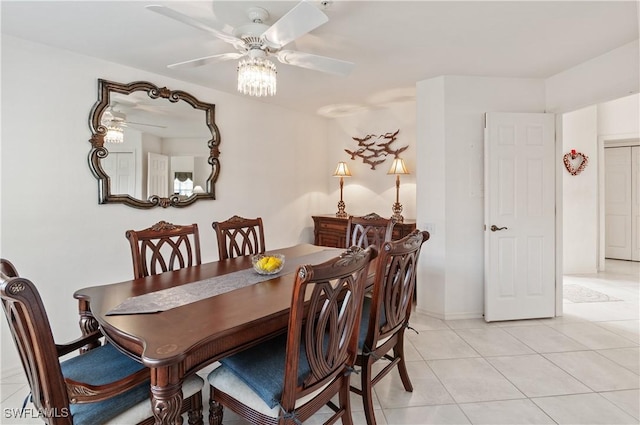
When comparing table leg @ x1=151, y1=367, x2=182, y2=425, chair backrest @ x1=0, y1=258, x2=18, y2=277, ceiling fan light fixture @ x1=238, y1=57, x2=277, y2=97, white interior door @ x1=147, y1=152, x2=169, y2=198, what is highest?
ceiling fan light fixture @ x1=238, y1=57, x2=277, y2=97

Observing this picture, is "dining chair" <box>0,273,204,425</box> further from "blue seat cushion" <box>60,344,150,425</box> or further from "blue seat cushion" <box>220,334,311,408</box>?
"blue seat cushion" <box>220,334,311,408</box>

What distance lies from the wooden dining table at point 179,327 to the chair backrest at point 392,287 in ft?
1.61

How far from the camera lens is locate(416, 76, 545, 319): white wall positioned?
3266 mm

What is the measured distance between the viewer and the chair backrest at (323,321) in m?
1.21

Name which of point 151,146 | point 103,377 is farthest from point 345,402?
point 151,146

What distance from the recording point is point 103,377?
1354 mm

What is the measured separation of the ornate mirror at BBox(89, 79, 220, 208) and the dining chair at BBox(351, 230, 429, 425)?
2.29 m

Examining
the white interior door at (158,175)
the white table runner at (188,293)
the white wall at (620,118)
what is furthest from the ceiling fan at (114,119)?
the white wall at (620,118)

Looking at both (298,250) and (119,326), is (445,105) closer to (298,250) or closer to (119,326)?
(298,250)

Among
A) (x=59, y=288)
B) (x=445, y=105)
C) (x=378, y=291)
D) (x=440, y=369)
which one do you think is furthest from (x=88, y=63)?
(x=440, y=369)

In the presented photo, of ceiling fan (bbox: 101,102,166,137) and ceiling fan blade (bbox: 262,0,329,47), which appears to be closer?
ceiling fan blade (bbox: 262,0,329,47)

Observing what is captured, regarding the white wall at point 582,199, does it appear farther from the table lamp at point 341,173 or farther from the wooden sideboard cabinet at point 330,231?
the table lamp at point 341,173

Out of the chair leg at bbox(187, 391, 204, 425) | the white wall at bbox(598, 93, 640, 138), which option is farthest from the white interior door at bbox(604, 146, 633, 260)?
the chair leg at bbox(187, 391, 204, 425)

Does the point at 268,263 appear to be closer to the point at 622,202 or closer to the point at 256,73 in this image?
the point at 256,73
